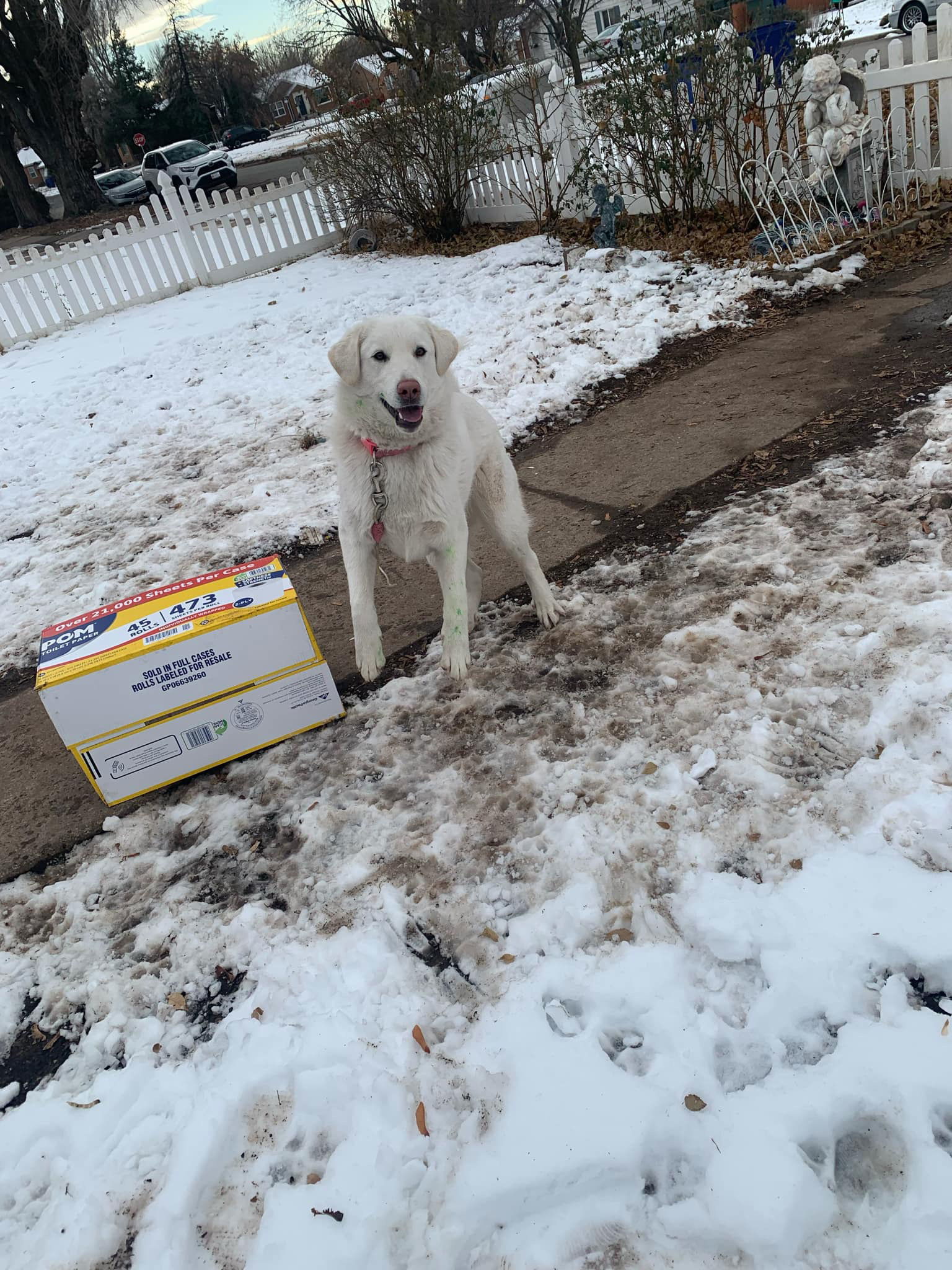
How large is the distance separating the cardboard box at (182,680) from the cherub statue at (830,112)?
23.4 feet

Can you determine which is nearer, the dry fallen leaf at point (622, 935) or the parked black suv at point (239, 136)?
the dry fallen leaf at point (622, 935)

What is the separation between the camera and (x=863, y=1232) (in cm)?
155

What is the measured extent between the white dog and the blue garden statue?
21.3 feet

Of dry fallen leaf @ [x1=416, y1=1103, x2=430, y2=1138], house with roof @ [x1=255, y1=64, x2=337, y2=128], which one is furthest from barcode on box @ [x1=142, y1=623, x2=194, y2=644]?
house with roof @ [x1=255, y1=64, x2=337, y2=128]

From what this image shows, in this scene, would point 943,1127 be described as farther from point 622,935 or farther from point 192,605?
point 192,605

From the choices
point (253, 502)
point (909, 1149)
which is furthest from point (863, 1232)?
point (253, 502)

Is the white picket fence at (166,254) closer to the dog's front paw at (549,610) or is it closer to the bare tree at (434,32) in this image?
the bare tree at (434,32)

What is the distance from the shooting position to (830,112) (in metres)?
7.18

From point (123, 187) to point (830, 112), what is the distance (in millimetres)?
30436

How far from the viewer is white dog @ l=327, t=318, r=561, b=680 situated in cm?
308

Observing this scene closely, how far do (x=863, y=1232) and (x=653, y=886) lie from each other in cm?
92

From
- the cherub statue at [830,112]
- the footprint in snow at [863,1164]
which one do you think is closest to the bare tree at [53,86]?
the cherub statue at [830,112]

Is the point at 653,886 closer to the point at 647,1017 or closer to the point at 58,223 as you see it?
the point at 647,1017

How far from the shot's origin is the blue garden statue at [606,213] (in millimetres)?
8711
